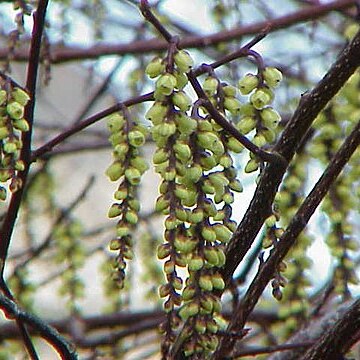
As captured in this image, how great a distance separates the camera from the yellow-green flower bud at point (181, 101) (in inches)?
37.9

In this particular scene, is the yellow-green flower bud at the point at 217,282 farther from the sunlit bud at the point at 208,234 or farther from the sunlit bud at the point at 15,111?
the sunlit bud at the point at 15,111

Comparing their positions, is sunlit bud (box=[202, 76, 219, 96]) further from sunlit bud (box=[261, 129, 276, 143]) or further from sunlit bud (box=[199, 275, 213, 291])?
sunlit bud (box=[199, 275, 213, 291])

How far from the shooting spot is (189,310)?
39.5 inches

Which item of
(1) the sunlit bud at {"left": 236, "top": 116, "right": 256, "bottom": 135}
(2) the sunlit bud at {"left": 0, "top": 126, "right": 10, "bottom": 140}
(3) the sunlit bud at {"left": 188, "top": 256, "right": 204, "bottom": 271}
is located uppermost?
(2) the sunlit bud at {"left": 0, "top": 126, "right": 10, "bottom": 140}

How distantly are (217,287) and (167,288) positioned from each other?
5 centimetres

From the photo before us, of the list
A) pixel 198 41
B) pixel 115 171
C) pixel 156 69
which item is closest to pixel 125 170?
pixel 115 171

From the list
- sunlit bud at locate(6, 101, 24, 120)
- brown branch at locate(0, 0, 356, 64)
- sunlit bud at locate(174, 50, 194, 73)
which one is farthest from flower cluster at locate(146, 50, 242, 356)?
brown branch at locate(0, 0, 356, 64)

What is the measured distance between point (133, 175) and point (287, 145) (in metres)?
0.17

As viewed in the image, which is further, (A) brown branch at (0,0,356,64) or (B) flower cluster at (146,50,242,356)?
(A) brown branch at (0,0,356,64)

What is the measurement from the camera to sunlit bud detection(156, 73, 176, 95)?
0.96 meters

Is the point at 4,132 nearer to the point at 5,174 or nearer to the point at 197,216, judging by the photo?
the point at 5,174

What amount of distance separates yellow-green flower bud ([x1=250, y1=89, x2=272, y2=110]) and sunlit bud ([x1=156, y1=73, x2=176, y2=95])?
3.8 inches

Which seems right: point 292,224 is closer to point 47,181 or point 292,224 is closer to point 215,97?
point 215,97

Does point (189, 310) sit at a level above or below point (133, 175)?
below
